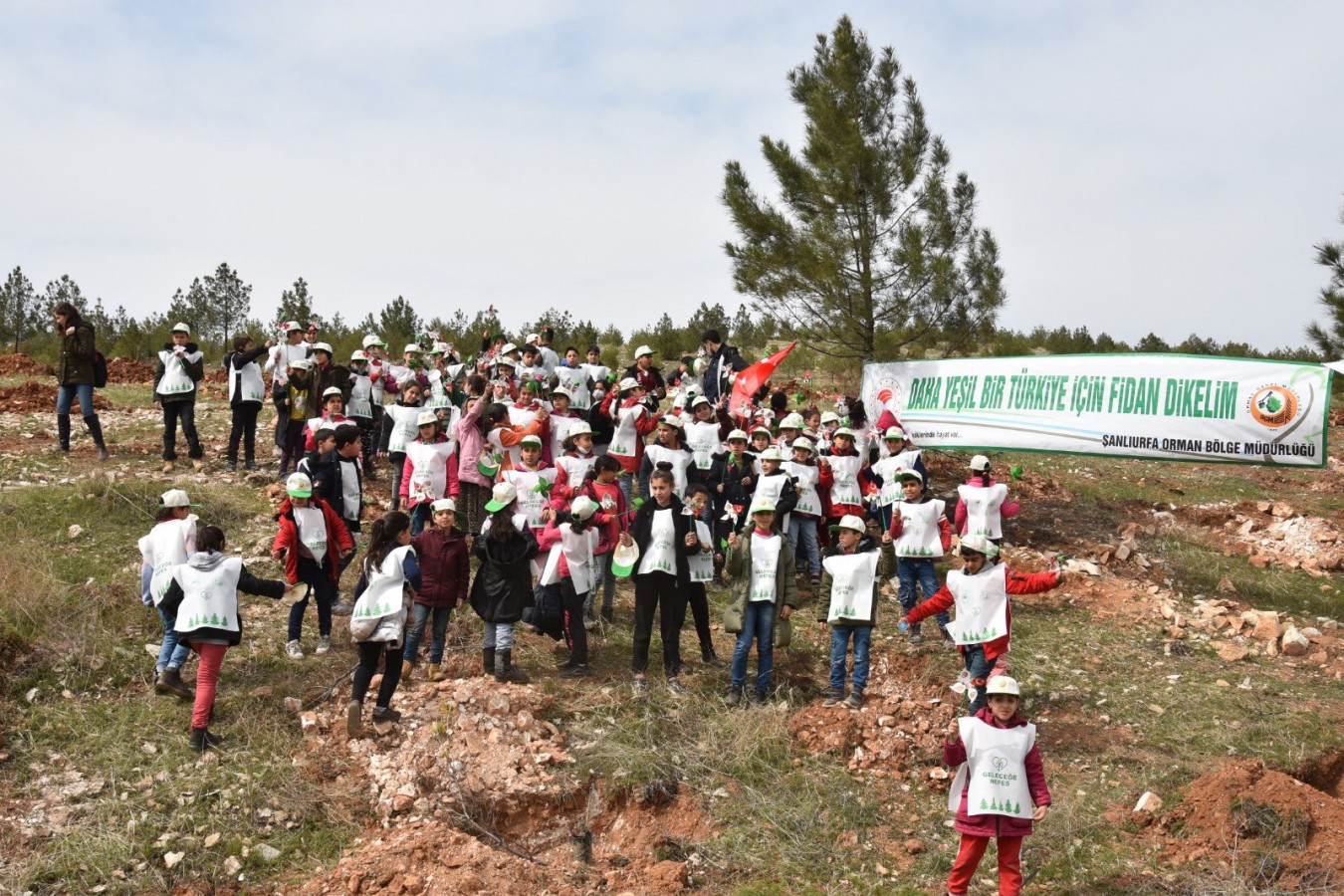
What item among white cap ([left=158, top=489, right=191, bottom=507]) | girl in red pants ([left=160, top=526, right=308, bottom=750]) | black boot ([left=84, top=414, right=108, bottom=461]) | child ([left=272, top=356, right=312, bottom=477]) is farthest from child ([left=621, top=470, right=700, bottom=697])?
black boot ([left=84, top=414, right=108, bottom=461])

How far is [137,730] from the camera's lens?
7.23m

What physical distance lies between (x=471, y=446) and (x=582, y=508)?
8.11 ft

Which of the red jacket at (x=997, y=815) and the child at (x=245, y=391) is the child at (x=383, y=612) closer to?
the red jacket at (x=997, y=815)

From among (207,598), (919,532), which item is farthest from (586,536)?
(919,532)

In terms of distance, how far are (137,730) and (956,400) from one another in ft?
34.9

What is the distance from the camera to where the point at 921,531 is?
30.8 feet

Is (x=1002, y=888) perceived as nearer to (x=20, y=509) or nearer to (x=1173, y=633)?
(x=1173, y=633)

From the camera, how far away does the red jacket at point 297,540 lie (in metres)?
8.07

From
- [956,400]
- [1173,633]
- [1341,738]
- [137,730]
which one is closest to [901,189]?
[956,400]

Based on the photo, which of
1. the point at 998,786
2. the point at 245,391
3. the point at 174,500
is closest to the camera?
the point at 998,786

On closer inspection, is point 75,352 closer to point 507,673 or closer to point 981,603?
point 507,673

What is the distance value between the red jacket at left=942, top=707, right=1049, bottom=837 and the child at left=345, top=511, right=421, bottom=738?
3.99 metres

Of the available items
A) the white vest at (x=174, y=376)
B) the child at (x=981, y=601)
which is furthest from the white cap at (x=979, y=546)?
the white vest at (x=174, y=376)

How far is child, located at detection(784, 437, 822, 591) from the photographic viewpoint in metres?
10.6
